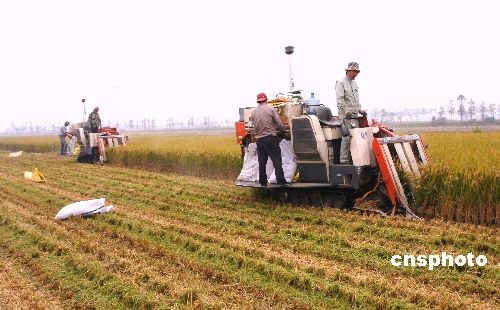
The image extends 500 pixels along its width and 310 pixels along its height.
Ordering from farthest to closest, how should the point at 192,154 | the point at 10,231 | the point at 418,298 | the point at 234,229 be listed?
the point at 192,154 → the point at 10,231 → the point at 234,229 → the point at 418,298

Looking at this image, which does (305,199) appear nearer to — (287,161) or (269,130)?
(287,161)

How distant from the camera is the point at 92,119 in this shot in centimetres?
1941

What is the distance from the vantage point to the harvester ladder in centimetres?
751

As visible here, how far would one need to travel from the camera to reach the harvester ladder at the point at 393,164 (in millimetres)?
7508

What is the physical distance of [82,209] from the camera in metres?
8.29

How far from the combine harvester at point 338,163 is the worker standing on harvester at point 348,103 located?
0.57 ft

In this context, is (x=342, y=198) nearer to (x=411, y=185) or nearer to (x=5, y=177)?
(x=411, y=185)

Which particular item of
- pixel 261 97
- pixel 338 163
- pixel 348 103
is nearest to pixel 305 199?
pixel 338 163

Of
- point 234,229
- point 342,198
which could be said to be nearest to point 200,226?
point 234,229

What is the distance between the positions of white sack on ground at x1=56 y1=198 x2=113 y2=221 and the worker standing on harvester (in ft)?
14.5

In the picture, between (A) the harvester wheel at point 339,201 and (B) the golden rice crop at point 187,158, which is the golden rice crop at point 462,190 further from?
(B) the golden rice crop at point 187,158

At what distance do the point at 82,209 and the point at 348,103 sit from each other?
503 centimetres

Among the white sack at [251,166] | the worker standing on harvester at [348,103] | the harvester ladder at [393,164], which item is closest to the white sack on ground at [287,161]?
the white sack at [251,166]

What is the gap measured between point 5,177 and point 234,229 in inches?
442
